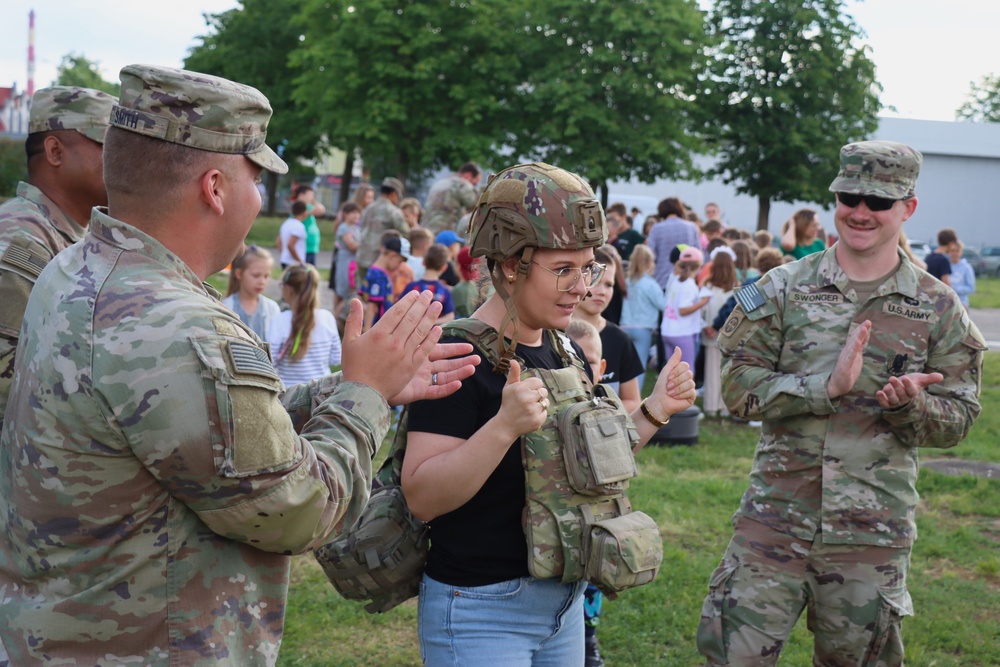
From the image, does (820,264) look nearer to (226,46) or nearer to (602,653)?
(602,653)

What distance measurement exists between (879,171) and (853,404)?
37.9 inches

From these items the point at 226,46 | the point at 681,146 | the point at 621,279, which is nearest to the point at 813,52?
the point at 681,146

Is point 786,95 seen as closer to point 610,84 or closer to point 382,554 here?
point 610,84

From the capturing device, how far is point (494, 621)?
2863 millimetres

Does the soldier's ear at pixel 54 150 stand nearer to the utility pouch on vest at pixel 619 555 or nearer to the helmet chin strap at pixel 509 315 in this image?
the helmet chin strap at pixel 509 315

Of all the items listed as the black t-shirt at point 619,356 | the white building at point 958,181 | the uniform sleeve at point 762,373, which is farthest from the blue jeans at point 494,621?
the white building at point 958,181

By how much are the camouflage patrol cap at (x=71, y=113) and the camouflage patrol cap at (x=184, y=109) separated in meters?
1.46

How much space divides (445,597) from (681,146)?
3368 cm

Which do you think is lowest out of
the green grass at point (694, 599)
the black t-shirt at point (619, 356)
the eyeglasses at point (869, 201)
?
the green grass at point (694, 599)

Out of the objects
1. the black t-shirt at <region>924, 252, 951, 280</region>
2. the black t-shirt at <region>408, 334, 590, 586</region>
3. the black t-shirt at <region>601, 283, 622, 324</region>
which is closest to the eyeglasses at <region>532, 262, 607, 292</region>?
the black t-shirt at <region>408, 334, 590, 586</region>

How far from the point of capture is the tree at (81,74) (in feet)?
275

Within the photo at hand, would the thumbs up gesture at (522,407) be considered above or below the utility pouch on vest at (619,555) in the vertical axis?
above

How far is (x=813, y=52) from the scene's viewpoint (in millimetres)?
37875

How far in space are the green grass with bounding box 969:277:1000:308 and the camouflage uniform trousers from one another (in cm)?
2448
